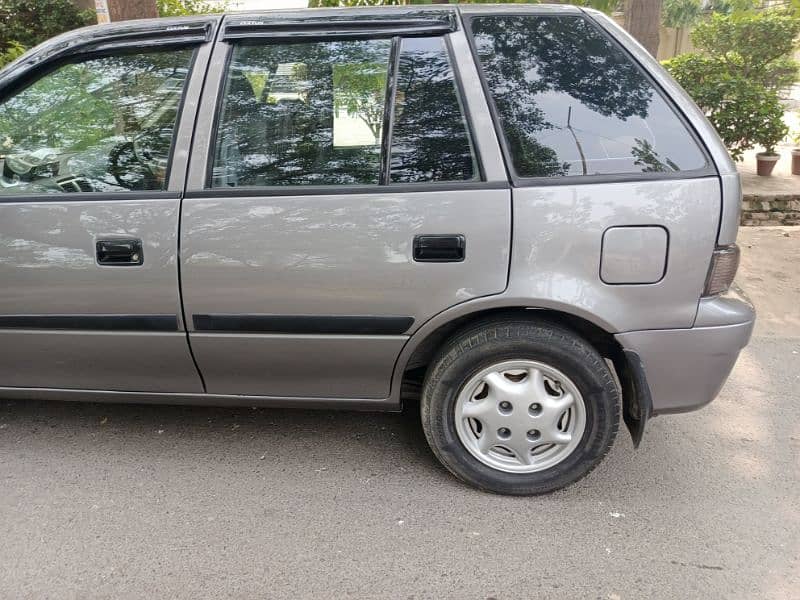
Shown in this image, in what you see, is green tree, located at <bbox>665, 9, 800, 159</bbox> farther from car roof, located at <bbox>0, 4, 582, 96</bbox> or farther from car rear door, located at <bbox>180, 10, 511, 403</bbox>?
car rear door, located at <bbox>180, 10, 511, 403</bbox>

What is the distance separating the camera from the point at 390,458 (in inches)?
112

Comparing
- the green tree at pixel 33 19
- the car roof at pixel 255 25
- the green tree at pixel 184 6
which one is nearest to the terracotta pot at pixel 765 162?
the green tree at pixel 184 6

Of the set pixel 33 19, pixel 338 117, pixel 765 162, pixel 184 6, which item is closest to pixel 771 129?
pixel 765 162

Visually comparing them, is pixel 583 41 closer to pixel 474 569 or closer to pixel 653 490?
pixel 653 490

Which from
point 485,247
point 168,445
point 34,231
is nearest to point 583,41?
point 485,247

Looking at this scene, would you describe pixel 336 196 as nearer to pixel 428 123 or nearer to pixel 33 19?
pixel 428 123

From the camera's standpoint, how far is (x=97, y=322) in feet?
8.26

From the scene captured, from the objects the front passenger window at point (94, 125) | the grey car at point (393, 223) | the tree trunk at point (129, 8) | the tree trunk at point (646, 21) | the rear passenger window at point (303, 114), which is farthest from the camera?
the tree trunk at point (646, 21)

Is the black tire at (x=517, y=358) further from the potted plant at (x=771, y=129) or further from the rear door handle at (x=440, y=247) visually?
the potted plant at (x=771, y=129)

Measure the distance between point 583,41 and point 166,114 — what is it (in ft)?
5.28

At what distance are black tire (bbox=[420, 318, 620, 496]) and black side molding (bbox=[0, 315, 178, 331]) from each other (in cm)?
104

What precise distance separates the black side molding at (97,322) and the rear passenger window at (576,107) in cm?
145

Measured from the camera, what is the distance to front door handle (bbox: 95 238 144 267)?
7.89ft

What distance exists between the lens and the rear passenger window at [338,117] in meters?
2.35
